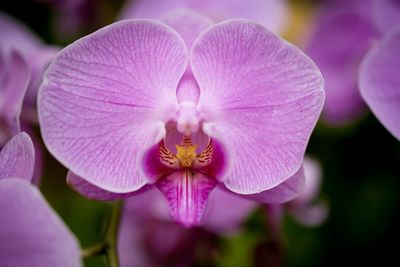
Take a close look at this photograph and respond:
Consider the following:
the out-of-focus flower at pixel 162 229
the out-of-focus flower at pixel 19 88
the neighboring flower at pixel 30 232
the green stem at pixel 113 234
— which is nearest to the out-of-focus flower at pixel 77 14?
the out-of-focus flower at pixel 19 88

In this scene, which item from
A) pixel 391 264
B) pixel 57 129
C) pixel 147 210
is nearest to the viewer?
pixel 57 129

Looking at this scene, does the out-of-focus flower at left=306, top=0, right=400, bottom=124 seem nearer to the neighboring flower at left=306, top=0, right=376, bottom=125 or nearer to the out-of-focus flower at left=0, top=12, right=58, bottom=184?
the neighboring flower at left=306, top=0, right=376, bottom=125

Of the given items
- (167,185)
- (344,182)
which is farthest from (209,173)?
(344,182)

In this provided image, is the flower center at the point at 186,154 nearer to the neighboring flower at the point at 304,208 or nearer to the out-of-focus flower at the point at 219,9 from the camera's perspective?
the neighboring flower at the point at 304,208

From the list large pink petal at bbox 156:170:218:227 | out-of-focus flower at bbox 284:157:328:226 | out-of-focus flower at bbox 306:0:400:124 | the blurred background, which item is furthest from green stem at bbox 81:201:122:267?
out-of-focus flower at bbox 306:0:400:124

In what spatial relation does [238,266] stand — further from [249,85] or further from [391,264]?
[249,85]

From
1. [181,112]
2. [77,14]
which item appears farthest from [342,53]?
[181,112]
